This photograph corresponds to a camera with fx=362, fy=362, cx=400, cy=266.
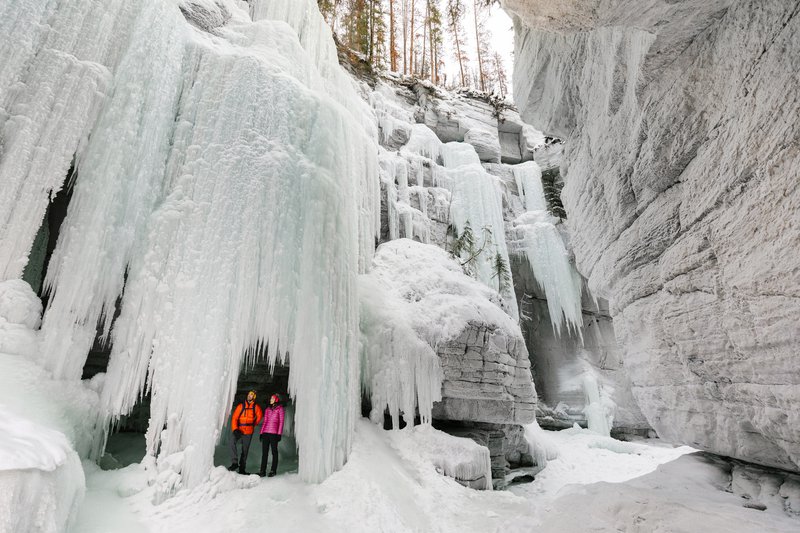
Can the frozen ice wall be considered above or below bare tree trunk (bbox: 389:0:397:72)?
below

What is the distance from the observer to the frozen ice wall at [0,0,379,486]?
3.59 m

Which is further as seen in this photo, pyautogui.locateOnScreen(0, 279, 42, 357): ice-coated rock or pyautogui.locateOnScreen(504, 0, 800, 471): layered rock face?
pyautogui.locateOnScreen(0, 279, 42, 357): ice-coated rock

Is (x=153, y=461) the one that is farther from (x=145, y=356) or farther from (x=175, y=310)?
(x=175, y=310)

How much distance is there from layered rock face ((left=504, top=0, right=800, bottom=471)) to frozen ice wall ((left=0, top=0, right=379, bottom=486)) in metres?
3.38

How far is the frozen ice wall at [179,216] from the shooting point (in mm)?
3586

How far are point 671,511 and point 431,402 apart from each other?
360 cm

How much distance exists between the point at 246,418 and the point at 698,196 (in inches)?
202

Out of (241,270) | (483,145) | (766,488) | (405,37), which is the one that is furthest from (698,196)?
(405,37)

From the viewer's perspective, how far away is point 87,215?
150 inches

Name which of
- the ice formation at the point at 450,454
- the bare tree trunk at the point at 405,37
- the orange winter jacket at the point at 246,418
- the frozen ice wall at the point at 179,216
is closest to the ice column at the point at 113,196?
the frozen ice wall at the point at 179,216

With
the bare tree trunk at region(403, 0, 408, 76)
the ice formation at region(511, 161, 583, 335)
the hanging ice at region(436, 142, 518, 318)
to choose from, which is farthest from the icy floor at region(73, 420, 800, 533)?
the bare tree trunk at region(403, 0, 408, 76)

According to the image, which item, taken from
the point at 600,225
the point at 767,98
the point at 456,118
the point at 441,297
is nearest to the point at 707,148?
the point at 767,98

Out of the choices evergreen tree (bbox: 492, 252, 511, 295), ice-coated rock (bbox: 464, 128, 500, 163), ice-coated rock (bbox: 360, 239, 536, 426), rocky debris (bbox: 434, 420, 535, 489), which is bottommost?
rocky debris (bbox: 434, 420, 535, 489)

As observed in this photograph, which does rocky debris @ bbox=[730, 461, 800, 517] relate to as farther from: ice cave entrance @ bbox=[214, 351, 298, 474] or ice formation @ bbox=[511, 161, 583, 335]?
ice formation @ bbox=[511, 161, 583, 335]
